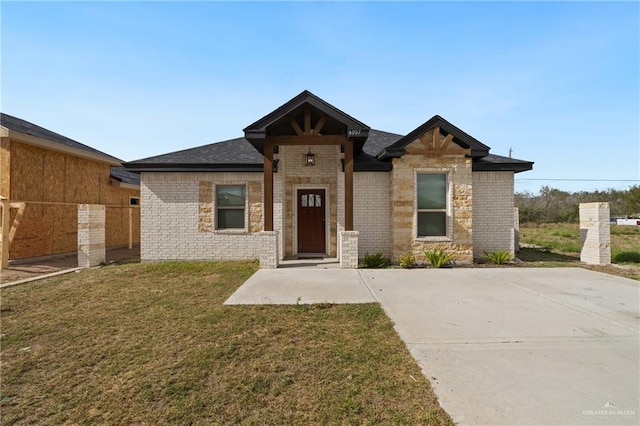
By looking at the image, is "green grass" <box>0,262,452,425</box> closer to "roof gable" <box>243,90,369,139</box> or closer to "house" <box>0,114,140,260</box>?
"roof gable" <box>243,90,369,139</box>

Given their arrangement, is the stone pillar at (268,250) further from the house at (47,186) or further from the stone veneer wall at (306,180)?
the house at (47,186)

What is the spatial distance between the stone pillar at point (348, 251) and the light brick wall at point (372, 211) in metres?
1.39

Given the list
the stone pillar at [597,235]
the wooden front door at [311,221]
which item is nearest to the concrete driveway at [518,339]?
the stone pillar at [597,235]

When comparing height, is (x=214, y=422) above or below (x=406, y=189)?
below

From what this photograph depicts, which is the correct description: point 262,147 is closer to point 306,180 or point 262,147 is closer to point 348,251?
point 306,180

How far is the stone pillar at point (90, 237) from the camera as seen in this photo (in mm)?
9000

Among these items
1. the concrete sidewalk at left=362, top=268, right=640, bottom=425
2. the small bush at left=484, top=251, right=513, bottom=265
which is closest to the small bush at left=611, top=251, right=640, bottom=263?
the small bush at left=484, top=251, right=513, bottom=265

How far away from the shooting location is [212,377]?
2.85 meters

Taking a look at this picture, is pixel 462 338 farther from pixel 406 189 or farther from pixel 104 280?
pixel 104 280

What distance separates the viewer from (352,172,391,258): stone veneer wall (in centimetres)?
927

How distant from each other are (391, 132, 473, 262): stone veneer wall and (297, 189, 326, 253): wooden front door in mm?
2641

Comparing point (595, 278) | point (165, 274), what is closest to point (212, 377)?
point (165, 274)

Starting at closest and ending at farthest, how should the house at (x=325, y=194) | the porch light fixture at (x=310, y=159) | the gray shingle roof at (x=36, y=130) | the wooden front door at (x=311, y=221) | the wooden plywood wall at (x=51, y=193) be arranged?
the house at (x=325, y=194) → the wooden plywood wall at (x=51, y=193) → the porch light fixture at (x=310, y=159) → the wooden front door at (x=311, y=221) → the gray shingle roof at (x=36, y=130)

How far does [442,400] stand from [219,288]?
4990 mm
